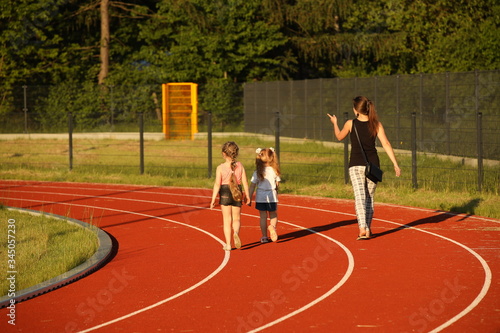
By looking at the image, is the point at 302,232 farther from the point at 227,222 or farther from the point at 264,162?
the point at 227,222

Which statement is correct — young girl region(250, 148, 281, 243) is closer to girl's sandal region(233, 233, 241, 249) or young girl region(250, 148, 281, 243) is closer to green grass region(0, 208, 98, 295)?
girl's sandal region(233, 233, 241, 249)

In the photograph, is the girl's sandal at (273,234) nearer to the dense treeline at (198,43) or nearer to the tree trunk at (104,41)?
the dense treeline at (198,43)

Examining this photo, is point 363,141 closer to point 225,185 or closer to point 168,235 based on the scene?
point 225,185

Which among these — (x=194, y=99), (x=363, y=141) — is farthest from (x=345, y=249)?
(x=194, y=99)

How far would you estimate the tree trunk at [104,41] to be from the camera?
151 ft

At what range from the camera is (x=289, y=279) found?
10.2 m

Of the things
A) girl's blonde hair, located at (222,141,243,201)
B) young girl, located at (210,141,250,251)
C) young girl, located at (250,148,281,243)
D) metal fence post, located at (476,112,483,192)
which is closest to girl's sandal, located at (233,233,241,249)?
young girl, located at (210,141,250,251)

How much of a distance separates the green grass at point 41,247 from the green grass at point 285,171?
252 inches

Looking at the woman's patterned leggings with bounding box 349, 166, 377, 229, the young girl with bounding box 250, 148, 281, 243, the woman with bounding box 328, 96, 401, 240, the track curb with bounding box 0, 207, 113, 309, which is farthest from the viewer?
the young girl with bounding box 250, 148, 281, 243

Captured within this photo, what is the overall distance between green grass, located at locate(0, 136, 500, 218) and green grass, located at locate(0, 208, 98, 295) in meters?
6.39

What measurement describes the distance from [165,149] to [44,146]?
5.00 m

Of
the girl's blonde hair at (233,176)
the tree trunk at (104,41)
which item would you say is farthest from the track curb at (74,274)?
the tree trunk at (104,41)

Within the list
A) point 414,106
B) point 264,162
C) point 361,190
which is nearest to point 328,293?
point 361,190

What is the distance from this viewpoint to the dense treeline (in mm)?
43438
